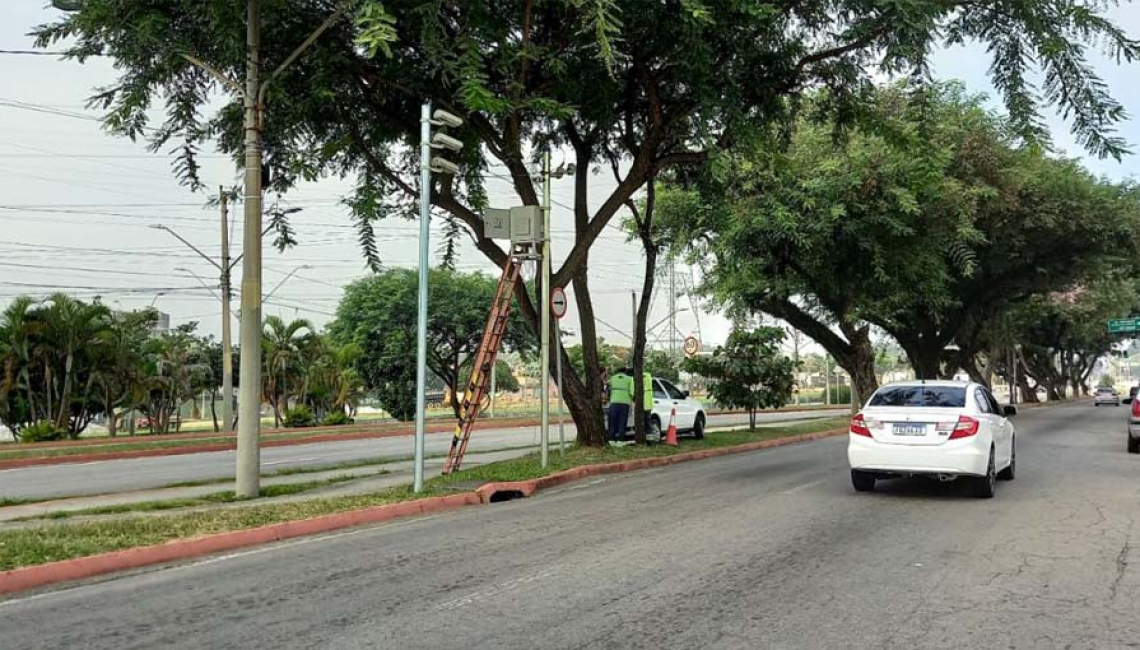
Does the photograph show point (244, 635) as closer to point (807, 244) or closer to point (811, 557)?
point (811, 557)

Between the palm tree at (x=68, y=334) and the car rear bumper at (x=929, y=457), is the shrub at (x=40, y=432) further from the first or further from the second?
the car rear bumper at (x=929, y=457)

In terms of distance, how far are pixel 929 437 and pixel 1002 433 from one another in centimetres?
211

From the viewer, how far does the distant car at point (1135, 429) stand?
59.9 feet

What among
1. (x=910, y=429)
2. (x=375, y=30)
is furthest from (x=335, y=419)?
(x=910, y=429)

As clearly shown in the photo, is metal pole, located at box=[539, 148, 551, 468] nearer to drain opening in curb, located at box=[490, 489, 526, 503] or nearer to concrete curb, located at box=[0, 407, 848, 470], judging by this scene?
drain opening in curb, located at box=[490, 489, 526, 503]

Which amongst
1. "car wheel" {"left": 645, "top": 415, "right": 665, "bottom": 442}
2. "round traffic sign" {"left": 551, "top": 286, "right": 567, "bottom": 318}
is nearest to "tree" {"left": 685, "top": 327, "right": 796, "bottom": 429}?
"car wheel" {"left": 645, "top": 415, "right": 665, "bottom": 442}

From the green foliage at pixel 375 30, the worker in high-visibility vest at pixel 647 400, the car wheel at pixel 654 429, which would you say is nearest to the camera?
the green foliage at pixel 375 30

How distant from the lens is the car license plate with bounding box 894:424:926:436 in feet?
36.0

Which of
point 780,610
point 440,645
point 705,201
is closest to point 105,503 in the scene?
point 440,645

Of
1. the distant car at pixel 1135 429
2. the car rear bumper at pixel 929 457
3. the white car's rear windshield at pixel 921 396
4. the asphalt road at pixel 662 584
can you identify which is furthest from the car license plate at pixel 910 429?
the distant car at pixel 1135 429

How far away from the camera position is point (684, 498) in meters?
11.6

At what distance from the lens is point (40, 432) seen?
2670 centimetres

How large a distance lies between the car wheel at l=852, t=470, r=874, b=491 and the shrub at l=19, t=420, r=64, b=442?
24.5 m

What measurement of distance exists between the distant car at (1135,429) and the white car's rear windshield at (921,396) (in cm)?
919
